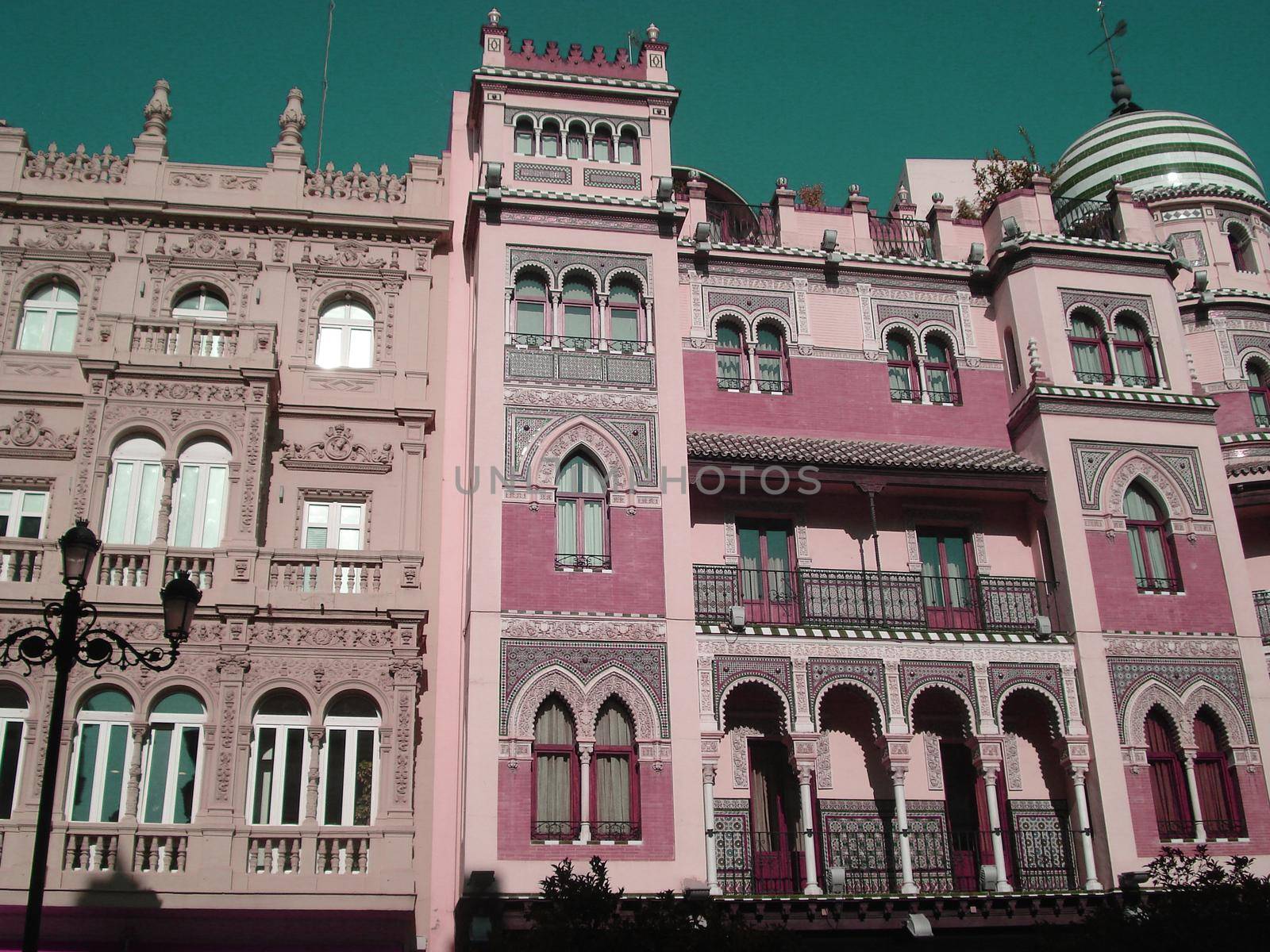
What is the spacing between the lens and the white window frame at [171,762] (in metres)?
16.8

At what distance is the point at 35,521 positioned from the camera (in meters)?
19.0

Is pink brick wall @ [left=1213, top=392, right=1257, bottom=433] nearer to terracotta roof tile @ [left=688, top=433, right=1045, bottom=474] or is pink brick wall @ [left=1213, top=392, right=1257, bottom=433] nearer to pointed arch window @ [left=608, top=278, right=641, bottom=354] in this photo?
terracotta roof tile @ [left=688, top=433, right=1045, bottom=474]

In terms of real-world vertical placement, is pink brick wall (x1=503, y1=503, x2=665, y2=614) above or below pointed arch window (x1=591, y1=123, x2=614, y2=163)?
below

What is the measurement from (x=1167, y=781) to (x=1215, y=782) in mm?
822

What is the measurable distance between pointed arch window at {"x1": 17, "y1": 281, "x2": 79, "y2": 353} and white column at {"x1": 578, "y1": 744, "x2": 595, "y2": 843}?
10.2 meters

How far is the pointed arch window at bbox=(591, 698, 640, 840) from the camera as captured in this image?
58.5 feet

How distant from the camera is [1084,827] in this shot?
19.0 m

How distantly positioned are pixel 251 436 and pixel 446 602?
12.3ft

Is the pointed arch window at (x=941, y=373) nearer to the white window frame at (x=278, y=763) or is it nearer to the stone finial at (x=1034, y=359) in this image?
the stone finial at (x=1034, y=359)

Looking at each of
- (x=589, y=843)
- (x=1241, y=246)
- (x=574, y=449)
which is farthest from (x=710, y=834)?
(x=1241, y=246)

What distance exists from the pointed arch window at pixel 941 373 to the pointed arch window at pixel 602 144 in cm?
657

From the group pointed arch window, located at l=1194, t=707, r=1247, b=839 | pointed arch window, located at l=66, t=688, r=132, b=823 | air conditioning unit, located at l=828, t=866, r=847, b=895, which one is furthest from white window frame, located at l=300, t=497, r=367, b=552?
pointed arch window, located at l=1194, t=707, r=1247, b=839

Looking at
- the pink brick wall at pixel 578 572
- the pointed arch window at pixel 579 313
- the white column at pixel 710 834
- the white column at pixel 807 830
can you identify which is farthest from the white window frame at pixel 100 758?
the white column at pixel 807 830

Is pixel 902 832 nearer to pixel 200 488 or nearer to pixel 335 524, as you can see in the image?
pixel 335 524
